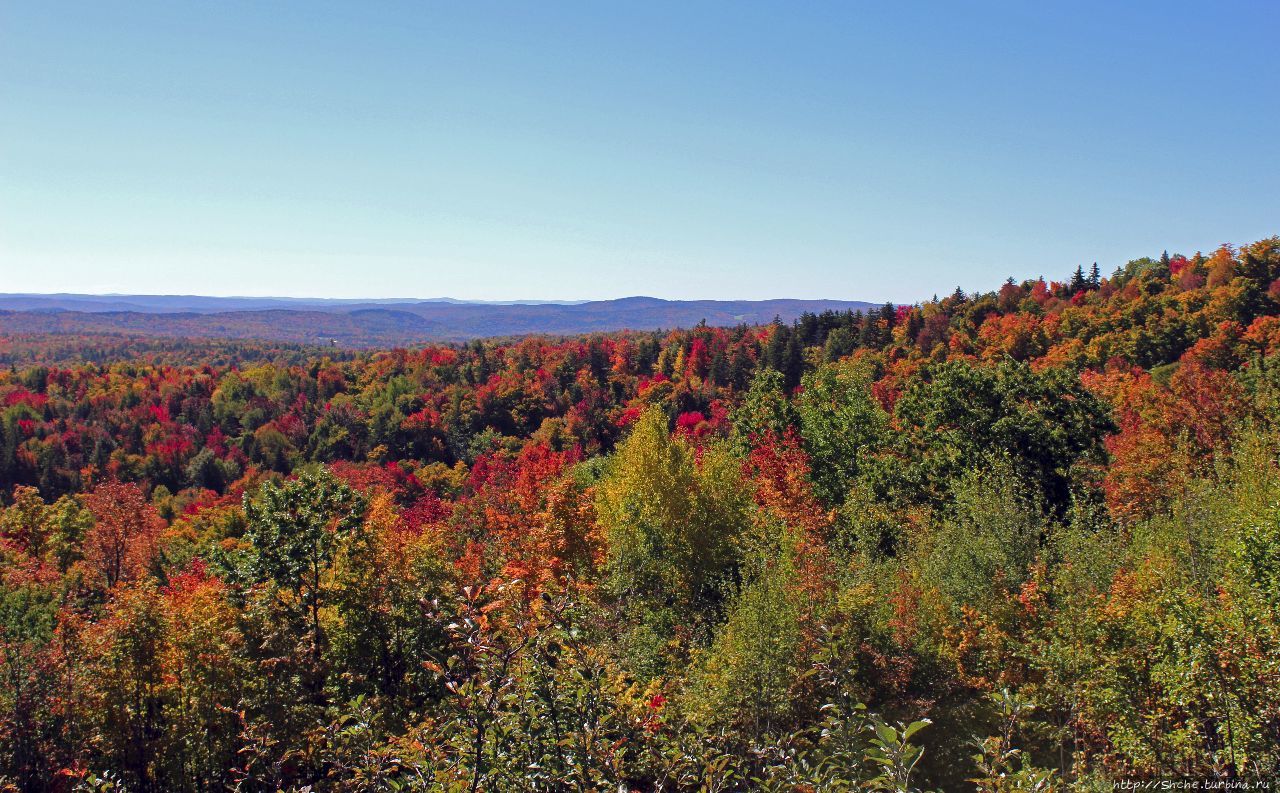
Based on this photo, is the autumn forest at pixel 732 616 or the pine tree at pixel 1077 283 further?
the pine tree at pixel 1077 283

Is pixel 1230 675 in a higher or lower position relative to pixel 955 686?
higher

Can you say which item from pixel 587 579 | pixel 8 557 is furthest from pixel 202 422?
pixel 587 579

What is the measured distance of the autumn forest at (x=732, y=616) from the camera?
8430mm

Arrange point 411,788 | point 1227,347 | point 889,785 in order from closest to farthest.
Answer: point 889,785
point 411,788
point 1227,347

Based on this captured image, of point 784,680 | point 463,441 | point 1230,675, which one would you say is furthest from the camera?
point 463,441

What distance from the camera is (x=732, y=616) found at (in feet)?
69.2

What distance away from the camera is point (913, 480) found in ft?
133

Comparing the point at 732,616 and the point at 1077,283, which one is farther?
the point at 1077,283

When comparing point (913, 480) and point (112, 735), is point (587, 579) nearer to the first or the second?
point (112, 735)

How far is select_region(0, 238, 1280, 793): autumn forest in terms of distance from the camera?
8.43m

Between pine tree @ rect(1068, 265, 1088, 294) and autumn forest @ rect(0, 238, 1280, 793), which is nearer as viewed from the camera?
autumn forest @ rect(0, 238, 1280, 793)

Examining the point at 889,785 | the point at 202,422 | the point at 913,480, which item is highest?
the point at 889,785

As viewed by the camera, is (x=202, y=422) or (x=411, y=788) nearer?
(x=411, y=788)

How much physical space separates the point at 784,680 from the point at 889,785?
44.8 feet
